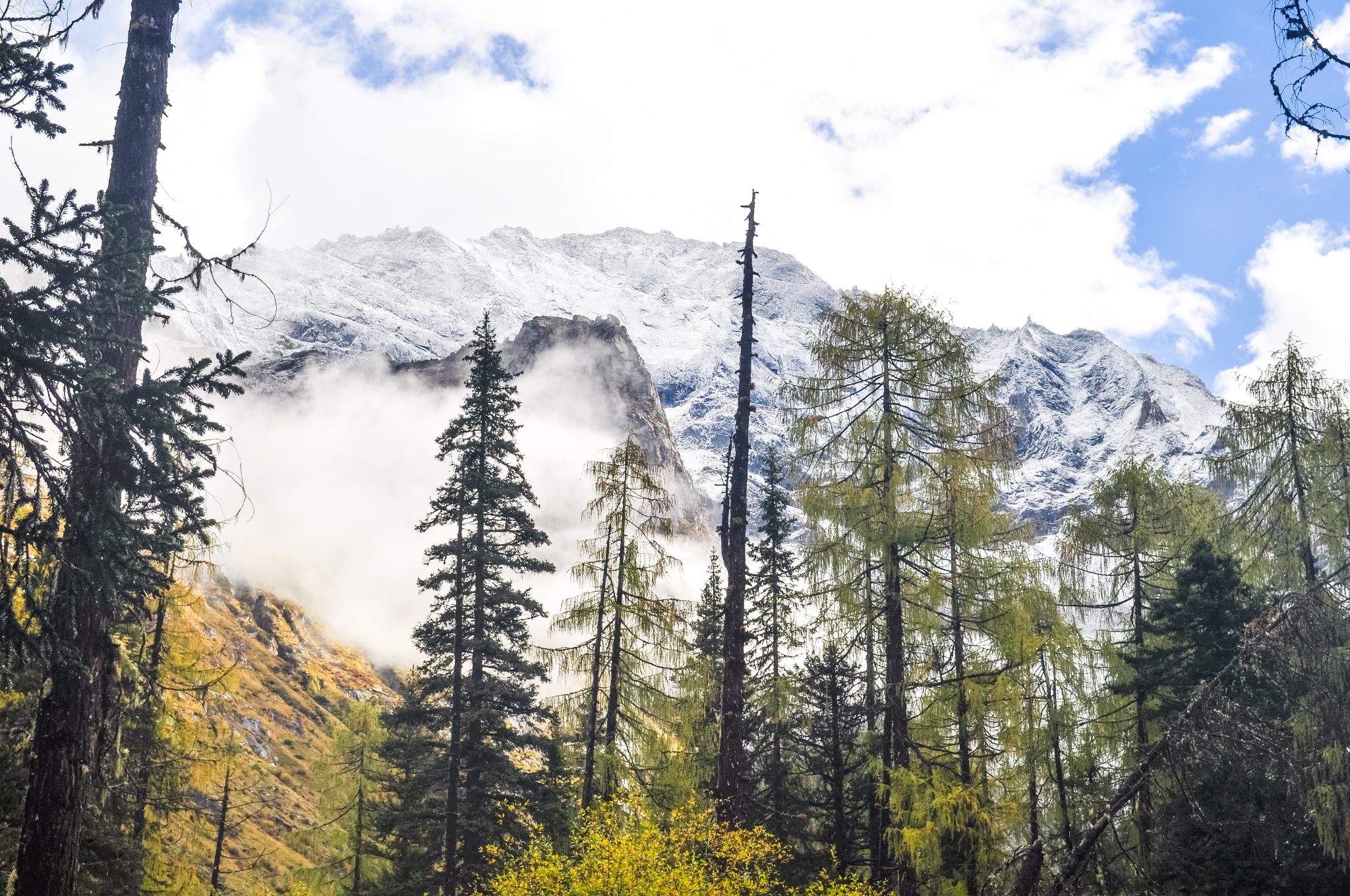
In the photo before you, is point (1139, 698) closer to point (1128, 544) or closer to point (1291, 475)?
point (1128, 544)

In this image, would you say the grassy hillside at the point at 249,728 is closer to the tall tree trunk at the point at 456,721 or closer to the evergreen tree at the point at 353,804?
the evergreen tree at the point at 353,804

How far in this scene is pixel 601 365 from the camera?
155m

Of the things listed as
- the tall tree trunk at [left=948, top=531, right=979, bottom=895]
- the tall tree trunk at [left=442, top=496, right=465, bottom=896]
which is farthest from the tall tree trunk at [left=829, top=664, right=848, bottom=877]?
the tall tree trunk at [left=442, top=496, right=465, bottom=896]

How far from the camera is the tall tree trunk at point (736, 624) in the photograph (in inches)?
496

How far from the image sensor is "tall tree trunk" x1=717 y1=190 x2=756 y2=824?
12.6 m

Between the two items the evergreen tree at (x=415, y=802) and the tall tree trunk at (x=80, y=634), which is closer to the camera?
the tall tree trunk at (x=80, y=634)

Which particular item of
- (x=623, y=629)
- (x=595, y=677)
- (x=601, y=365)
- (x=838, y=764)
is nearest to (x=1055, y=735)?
(x=838, y=764)

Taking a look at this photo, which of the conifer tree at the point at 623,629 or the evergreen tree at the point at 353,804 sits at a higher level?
the conifer tree at the point at 623,629

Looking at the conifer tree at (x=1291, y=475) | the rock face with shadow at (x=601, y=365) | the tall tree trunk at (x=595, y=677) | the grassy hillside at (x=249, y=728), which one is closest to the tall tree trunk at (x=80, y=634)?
the grassy hillside at (x=249, y=728)

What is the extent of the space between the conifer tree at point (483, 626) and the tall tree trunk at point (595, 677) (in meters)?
2.16

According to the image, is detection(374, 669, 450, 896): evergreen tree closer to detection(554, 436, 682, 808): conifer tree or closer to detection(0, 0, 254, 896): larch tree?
detection(554, 436, 682, 808): conifer tree

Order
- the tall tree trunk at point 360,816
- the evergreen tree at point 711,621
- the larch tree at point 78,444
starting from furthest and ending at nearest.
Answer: the tall tree trunk at point 360,816
the evergreen tree at point 711,621
the larch tree at point 78,444

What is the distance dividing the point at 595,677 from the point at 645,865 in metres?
8.85

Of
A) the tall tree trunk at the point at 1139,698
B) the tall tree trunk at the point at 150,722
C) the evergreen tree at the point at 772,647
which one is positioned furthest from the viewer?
the evergreen tree at the point at 772,647
